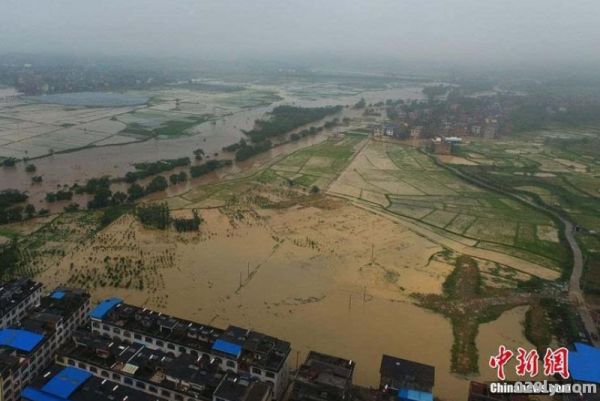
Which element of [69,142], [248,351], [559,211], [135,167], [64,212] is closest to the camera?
[248,351]

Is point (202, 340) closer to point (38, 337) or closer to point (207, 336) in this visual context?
point (207, 336)

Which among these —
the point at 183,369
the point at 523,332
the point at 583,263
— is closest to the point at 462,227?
the point at 583,263

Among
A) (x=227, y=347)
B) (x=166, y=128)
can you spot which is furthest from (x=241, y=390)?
(x=166, y=128)

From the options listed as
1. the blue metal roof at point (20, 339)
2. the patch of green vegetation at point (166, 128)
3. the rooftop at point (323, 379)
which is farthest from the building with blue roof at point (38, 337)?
the patch of green vegetation at point (166, 128)

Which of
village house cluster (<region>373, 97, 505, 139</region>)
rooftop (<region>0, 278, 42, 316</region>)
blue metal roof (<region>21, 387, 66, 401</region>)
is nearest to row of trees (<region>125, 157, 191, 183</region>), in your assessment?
rooftop (<region>0, 278, 42, 316</region>)

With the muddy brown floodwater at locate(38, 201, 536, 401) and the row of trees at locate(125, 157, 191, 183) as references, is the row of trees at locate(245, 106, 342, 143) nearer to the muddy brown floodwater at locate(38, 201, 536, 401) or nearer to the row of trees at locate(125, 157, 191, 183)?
the row of trees at locate(125, 157, 191, 183)

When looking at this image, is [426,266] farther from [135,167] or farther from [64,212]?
[135,167]

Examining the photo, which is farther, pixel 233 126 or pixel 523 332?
pixel 233 126
